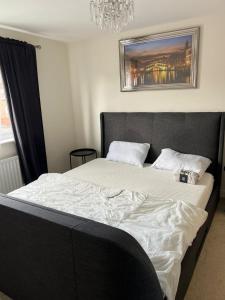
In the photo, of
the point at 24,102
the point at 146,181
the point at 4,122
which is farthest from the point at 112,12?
the point at 4,122

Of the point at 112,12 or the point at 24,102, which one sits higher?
the point at 112,12

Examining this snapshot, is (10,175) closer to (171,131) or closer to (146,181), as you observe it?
(146,181)

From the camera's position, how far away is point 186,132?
2.91 meters

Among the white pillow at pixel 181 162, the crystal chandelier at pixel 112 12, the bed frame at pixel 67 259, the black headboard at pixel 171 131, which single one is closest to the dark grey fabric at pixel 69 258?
the bed frame at pixel 67 259

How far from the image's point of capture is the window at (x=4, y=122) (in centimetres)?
295

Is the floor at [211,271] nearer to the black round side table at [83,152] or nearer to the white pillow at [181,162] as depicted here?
the white pillow at [181,162]

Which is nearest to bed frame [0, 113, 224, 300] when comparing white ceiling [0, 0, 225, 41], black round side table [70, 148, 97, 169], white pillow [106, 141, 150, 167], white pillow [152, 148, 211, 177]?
white pillow [152, 148, 211, 177]

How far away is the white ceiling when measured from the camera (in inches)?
85.5

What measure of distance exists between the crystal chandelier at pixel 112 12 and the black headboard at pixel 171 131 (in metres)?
1.56

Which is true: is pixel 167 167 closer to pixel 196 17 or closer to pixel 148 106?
pixel 148 106

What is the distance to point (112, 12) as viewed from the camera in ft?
5.52

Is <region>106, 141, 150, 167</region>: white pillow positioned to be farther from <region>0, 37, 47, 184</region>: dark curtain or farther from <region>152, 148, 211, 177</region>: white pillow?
<region>0, 37, 47, 184</region>: dark curtain

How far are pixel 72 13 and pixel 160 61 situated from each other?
1280mm

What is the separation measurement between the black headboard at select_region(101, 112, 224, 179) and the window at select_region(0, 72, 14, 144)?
1366 mm
